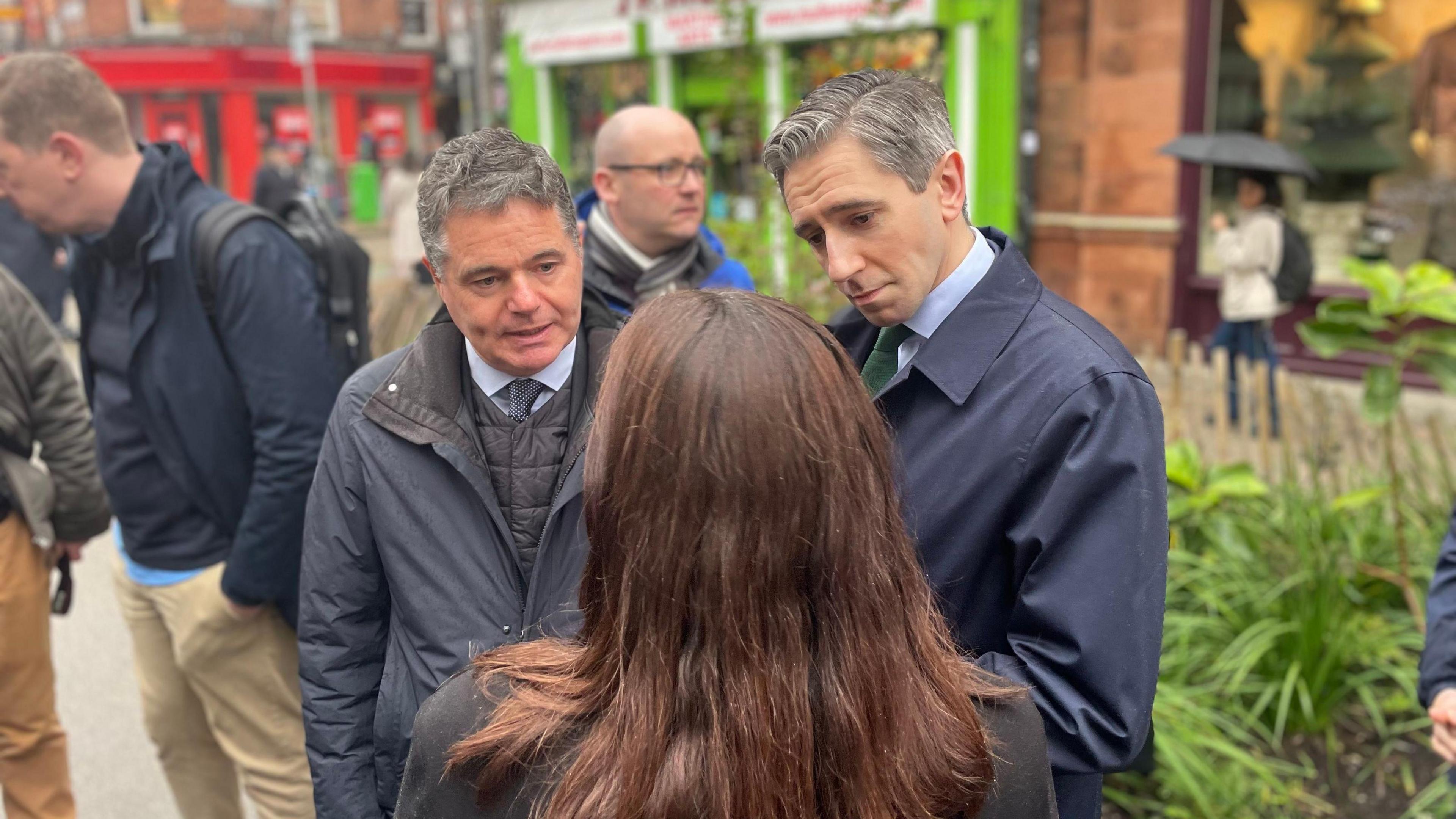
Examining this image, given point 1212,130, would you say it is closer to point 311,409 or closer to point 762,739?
point 311,409

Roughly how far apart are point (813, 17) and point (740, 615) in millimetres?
9789

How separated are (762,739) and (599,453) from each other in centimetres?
35

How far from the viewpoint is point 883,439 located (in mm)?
1270

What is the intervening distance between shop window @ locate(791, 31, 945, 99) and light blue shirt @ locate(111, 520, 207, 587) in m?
2.57

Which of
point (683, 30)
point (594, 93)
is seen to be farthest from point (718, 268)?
point (594, 93)

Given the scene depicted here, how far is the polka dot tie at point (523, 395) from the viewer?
203cm

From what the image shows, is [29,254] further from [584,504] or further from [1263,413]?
[584,504]

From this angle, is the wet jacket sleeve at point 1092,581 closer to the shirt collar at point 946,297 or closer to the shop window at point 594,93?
the shirt collar at point 946,297

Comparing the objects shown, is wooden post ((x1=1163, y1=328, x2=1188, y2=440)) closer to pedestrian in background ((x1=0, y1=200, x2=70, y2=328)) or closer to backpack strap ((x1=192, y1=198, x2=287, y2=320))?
backpack strap ((x1=192, y1=198, x2=287, y2=320))

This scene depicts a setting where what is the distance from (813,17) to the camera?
10.2 metres

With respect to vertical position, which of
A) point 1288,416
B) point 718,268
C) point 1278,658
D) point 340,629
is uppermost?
point 718,268

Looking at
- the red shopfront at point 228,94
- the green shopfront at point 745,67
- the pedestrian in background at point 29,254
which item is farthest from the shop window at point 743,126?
the red shopfront at point 228,94

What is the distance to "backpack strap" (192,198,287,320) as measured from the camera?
265 cm

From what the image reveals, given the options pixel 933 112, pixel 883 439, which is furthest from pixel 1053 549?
pixel 933 112
